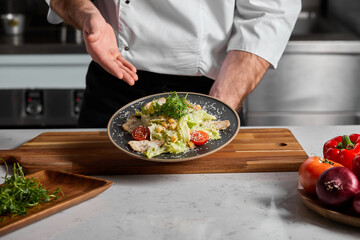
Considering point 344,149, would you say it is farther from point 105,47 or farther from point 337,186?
point 105,47

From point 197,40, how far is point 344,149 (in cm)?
63

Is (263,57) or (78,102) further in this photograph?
(78,102)

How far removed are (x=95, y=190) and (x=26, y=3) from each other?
2.06m

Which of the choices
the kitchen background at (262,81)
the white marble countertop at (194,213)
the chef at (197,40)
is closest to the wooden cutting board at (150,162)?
the white marble countertop at (194,213)

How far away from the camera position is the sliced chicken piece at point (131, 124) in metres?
1.18

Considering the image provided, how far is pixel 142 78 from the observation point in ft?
5.12

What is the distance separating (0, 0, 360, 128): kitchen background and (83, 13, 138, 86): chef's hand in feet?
3.10

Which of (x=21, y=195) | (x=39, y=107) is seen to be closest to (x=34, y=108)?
(x=39, y=107)

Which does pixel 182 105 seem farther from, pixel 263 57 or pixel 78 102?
pixel 78 102

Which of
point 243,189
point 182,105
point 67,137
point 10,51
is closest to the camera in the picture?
point 243,189

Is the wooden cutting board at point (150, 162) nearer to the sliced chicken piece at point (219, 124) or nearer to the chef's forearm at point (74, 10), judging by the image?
the sliced chicken piece at point (219, 124)

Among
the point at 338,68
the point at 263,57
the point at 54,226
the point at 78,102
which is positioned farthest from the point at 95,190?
the point at 338,68

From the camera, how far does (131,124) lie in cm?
120

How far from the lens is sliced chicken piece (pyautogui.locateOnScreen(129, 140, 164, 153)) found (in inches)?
42.8
